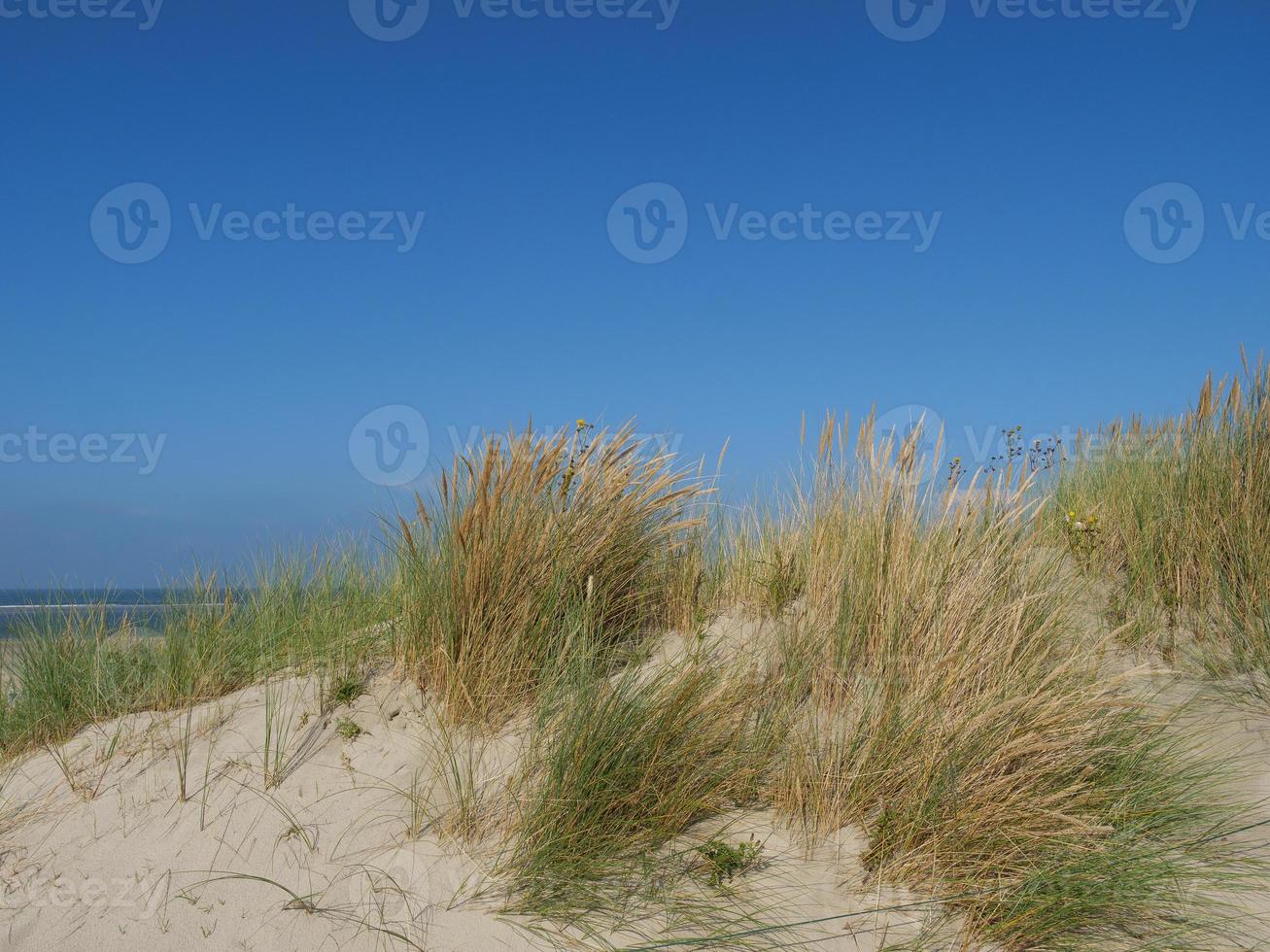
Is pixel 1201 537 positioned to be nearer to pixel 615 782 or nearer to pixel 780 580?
pixel 780 580

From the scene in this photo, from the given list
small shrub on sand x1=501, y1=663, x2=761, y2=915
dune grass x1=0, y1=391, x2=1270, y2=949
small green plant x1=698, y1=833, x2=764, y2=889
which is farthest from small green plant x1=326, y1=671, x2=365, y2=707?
small green plant x1=698, y1=833, x2=764, y2=889

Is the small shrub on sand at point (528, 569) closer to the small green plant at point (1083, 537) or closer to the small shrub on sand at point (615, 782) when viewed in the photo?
the small shrub on sand at point (615, 782)

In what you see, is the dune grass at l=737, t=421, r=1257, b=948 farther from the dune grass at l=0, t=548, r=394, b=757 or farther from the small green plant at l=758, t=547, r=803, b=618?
the dune grass at l=0, t=548, r=394, b=757

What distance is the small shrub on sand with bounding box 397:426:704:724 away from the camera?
13.6 ft

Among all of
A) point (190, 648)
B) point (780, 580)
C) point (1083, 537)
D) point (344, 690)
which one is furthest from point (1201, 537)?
point (190, 648)

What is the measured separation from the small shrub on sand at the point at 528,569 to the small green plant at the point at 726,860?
3.35 feet

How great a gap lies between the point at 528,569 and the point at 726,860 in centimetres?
177

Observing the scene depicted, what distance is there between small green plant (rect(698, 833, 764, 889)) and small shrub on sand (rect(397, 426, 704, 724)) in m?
1.02

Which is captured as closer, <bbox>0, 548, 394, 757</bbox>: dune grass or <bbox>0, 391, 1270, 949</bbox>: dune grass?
<bbox>0, 391, 1270, 949</bbox>: dune grass

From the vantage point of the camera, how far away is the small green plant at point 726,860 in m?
3.15

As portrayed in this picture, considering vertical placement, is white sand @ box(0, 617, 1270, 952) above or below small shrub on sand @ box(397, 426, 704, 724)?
below

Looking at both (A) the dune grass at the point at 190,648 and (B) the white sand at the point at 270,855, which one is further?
(A) the dune grass at the point at 190,648

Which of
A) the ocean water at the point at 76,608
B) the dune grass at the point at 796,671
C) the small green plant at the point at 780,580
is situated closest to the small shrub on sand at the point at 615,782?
A: the dune grass at the point at 796,671

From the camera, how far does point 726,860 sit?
10.3 feet
